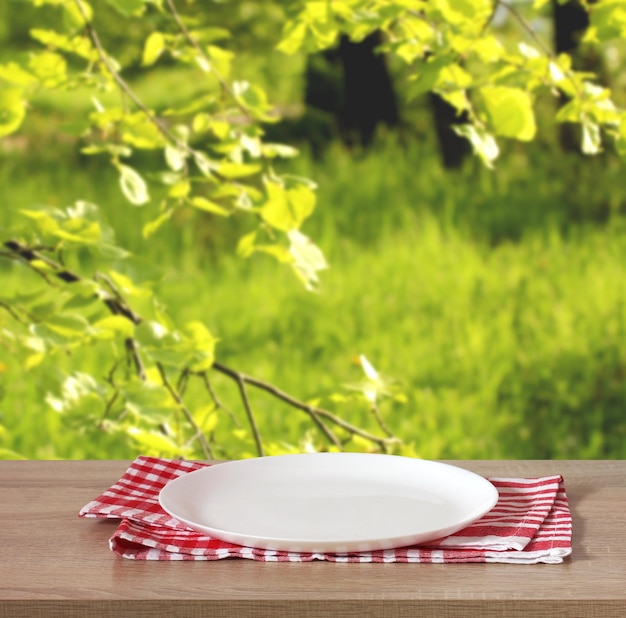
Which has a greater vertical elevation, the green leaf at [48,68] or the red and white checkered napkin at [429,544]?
the green leaf at [48,68]

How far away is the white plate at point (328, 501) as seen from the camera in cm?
68

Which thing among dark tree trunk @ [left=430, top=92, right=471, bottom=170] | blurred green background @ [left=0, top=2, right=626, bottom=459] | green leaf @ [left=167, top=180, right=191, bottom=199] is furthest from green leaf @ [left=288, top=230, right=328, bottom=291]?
dark tree trunk @ [left=430, top=92, right=471, bottom=170]

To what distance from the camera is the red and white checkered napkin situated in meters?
0.67

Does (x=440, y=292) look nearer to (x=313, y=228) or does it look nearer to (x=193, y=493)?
(x=313, y=228)

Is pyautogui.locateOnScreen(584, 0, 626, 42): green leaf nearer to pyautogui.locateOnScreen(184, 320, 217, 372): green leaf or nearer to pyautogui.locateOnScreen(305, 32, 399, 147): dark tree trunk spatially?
pyautogui.locateOnScreen(184, 320, 217, 372): green leaf

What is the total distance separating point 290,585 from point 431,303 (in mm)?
2492

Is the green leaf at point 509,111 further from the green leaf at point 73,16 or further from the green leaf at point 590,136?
the green leaf at point 73,16

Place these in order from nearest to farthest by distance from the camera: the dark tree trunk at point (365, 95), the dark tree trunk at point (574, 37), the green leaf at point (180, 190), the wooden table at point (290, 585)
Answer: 1. the wooden table at point (290, 585)
2. the green leaf at point (180, 190)
3. the dark tree trunk at point (574, 37)
4. the dark tree trunk at point (365, 95)

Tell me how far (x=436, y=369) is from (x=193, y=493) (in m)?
2.16

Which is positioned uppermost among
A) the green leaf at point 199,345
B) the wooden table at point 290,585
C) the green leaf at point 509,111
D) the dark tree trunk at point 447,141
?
the green leaf at point 509,111

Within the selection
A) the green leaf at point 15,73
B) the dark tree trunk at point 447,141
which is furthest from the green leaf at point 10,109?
the dark tree trunk at point 447,141

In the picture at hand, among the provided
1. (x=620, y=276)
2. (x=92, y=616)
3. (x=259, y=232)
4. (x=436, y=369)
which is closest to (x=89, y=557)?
(x=92, y=616)

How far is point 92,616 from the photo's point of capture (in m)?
0.61

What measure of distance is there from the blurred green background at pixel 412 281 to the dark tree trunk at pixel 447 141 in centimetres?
4
